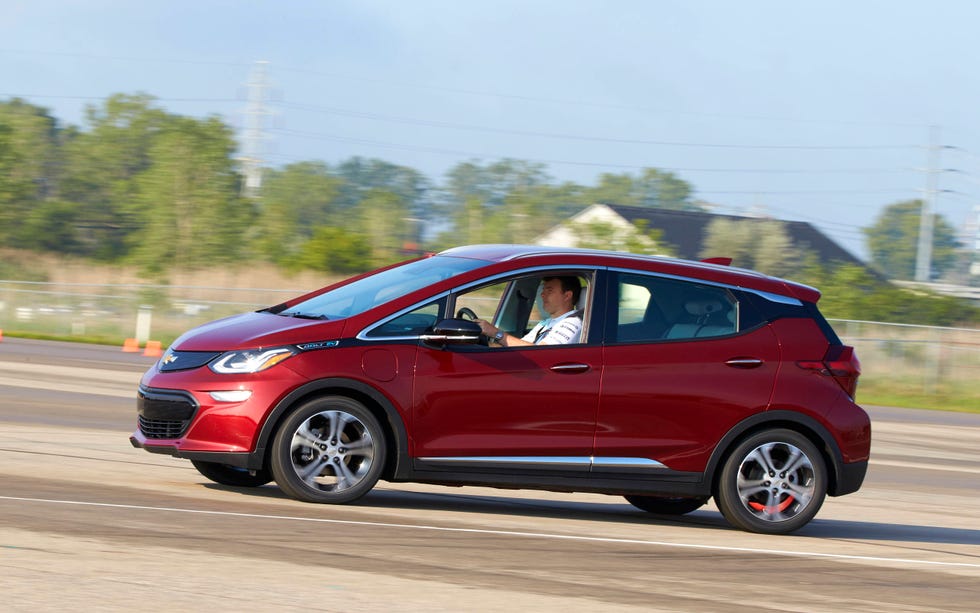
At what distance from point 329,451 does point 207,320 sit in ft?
82.8

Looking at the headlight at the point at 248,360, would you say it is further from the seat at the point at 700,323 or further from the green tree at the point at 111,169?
the green tree at the point at 111,169

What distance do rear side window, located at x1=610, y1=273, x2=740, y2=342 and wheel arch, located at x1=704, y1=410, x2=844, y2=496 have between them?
0.62 m

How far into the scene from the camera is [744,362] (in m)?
8.71

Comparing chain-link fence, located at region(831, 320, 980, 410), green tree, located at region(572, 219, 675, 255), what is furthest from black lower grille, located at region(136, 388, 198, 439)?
green tree, located at region(572, 219, 675, 255)

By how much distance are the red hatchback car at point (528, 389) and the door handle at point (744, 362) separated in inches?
0.8

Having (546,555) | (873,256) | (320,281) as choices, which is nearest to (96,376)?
(546,555)

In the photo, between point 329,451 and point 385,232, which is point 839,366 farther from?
point 385,232

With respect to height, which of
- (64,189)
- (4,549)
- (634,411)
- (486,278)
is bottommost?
(4,549)

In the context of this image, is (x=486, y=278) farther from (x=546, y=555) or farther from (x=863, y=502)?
(x=863, y=502)

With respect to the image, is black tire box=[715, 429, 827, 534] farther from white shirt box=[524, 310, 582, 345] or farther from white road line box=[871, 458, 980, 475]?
white road line box=[871, 458, 980, 475]

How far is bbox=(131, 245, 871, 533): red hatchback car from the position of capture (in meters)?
7.95

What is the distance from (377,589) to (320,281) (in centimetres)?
4021

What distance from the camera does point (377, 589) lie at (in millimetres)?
5891

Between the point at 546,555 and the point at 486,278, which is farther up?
the point at 486,278
